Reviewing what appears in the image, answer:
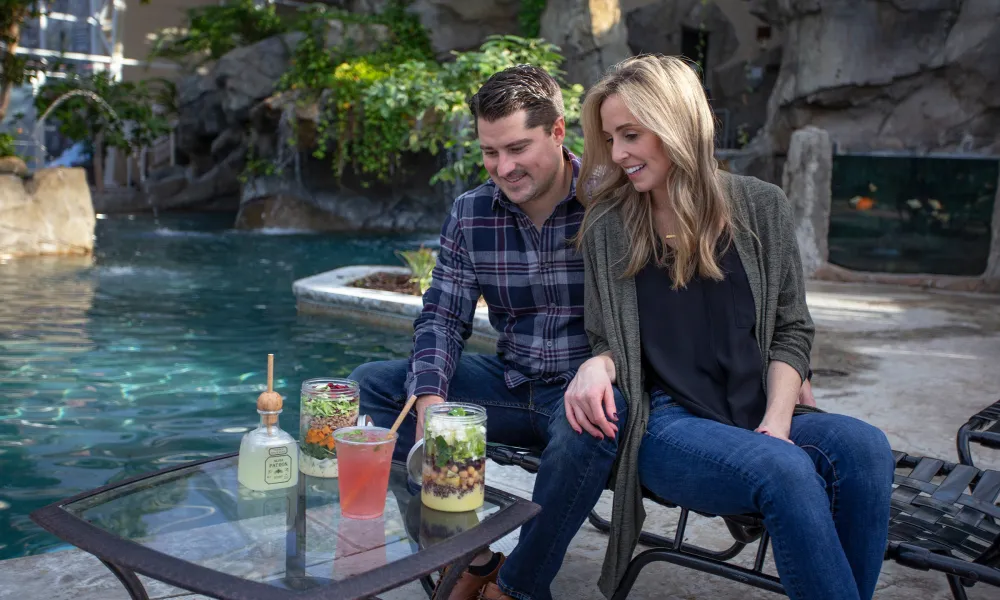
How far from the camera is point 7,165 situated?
11547mm

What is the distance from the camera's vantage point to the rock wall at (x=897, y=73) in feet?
36.9

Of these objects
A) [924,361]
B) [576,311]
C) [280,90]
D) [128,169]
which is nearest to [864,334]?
[924,361]

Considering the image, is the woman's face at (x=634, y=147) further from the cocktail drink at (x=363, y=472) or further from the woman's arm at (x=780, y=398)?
the cocktail drink at (x=363, y=472)

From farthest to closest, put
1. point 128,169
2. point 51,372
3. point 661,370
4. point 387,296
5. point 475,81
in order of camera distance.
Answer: point 128,169, point 475,81, point 387,296, point 51,372, point 661,370

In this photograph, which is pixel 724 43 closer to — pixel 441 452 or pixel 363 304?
pixel 363 304

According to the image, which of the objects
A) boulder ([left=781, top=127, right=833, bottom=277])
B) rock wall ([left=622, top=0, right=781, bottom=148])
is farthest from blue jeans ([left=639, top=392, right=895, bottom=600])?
rock wall ([left=622, top=0, right=781, bottom=148])

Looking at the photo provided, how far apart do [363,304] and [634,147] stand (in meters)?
4.96

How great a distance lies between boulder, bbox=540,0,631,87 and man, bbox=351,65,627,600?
37.8 feet

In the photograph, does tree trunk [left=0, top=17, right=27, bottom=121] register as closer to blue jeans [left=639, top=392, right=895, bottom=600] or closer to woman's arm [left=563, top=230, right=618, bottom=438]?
woman's arm [left=563, top=230, right=618, bottom=438]

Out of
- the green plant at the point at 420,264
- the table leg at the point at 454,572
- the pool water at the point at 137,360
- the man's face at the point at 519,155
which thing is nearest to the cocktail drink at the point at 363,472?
the table leg at the point at 454,572

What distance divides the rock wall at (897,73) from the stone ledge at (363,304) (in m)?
7.27

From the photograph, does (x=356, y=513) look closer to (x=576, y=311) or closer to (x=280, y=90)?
(x=576, y=311)

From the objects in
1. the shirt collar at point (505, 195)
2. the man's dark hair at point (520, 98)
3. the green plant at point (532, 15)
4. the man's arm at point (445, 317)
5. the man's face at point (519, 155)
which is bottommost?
the man's arm at point (445, 317)

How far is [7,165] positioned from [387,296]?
6917mm
